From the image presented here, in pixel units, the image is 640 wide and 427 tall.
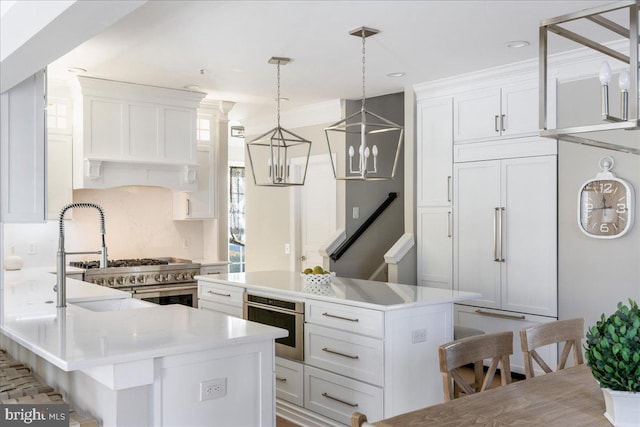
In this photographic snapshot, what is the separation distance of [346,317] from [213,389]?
124 cm

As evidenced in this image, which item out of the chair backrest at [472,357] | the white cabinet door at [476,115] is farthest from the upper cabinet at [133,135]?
the chair backrest at [472,357]

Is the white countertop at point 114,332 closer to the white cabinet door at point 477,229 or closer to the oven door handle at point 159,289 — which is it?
the oven door handle at point 159,289

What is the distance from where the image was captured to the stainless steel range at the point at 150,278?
17.5 ft

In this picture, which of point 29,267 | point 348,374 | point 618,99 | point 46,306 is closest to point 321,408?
point 348,374

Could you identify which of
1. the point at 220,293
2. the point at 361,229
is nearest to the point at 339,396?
the point at 220,293

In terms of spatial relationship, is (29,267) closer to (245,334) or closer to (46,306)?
(46,306)

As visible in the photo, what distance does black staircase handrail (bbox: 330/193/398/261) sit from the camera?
620cm

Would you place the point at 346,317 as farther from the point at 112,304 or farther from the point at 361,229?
the point at 361,229

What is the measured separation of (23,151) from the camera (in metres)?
3.23

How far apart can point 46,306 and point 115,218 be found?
2956 mm

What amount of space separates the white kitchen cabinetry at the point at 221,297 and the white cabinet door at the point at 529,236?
2272 millimetres

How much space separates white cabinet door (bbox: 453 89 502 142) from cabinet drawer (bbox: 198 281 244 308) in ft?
8.07

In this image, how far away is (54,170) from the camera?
5445 mm

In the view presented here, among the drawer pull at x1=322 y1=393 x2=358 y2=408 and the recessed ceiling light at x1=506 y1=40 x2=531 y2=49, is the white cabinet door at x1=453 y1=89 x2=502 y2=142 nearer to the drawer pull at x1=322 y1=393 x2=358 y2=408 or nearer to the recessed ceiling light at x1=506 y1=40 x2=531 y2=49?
the recessed ceiling light at x1=506 y1=40 x2=531 y2=49
